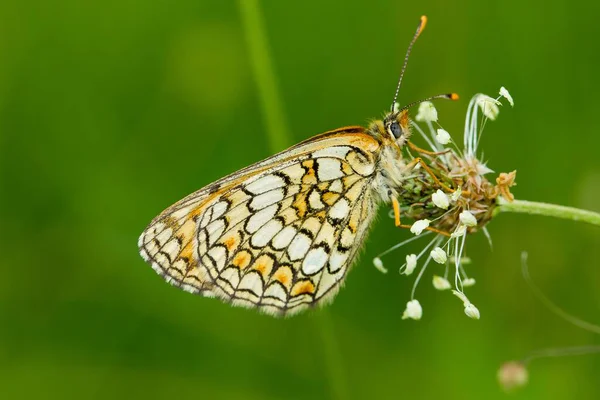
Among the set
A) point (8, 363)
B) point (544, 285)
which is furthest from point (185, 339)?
point (544, 285)

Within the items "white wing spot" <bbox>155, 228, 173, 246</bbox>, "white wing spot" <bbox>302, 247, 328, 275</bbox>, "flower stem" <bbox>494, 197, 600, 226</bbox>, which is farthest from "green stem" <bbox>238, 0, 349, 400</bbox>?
"flower stem" <bbox>494, 197, 600, 226</bbox>

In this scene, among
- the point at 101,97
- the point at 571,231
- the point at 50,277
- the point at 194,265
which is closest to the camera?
the point at 194,265

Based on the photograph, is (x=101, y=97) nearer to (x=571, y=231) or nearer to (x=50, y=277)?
(x=50, y=277)

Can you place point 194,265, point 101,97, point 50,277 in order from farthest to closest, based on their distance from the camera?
point 101,97 → point 50,277 → point 194,265

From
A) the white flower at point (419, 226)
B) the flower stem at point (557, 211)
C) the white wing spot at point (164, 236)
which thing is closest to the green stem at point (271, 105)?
the white wing spot at point (164, 236)

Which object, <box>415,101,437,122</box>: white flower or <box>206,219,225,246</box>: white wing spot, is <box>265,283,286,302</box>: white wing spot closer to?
<box>206,219,225,246</box>: white wing spot

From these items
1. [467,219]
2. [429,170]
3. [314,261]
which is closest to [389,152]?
[429,170]
